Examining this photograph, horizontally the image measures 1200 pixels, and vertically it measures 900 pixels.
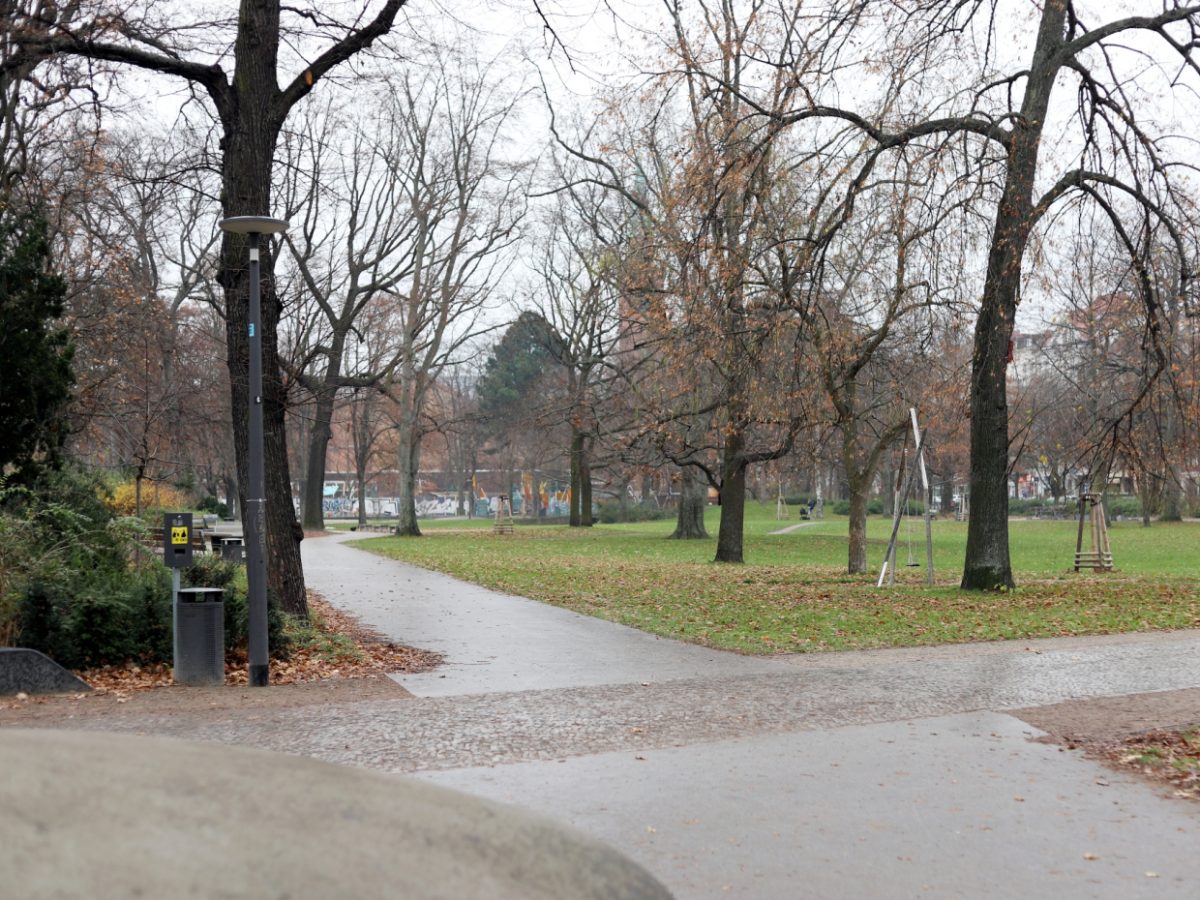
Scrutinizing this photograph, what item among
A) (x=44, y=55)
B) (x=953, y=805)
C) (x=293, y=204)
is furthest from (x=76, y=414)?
(x=953, y=805)

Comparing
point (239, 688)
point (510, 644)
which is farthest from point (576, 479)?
point (239, 688)

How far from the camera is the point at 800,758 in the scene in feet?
24.2

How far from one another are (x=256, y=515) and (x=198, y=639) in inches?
47.6

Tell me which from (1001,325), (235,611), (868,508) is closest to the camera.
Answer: (235,611)

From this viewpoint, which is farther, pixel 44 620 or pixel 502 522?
pixel 502 522

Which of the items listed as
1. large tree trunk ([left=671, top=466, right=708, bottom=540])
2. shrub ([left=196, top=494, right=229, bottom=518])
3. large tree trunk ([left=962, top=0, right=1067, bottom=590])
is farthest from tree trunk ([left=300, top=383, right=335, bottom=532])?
large tree trunk ([left=962, top=0, right=1067, bottom=590])

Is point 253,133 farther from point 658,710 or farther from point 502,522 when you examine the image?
point 502,522

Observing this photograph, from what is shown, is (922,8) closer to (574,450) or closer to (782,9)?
(782,9)

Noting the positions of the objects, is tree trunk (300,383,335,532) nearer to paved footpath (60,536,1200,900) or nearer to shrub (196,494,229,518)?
shrub (196,494,229,518)

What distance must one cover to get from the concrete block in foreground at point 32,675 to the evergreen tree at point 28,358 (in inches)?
219

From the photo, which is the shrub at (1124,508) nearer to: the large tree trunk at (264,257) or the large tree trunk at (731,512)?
the large tree trunk at (731,512)

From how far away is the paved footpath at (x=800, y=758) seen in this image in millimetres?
5312

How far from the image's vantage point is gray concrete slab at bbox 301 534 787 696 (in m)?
10.8

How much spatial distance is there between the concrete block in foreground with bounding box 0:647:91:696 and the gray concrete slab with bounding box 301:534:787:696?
2.80m
